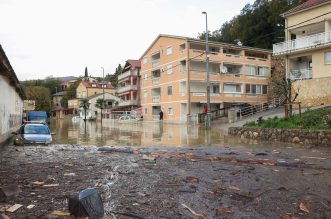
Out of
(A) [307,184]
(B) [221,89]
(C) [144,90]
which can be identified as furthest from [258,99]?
(A) [307,184]

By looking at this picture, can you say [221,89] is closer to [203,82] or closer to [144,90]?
[203,82]

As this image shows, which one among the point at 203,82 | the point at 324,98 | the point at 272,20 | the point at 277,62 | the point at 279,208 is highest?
the point at 272,20

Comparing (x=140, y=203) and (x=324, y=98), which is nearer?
(x=140, y=203)

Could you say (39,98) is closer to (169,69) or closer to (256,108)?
(169,69)

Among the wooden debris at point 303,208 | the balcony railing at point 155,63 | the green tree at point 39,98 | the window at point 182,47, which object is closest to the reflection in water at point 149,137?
the wooden debris at point 303,208

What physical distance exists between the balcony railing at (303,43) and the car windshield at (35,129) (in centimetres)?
2563

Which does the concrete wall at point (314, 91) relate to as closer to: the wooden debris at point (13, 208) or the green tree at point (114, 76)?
the wooden debris at point (13, 208)

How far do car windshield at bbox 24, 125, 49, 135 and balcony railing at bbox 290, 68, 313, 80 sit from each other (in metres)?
25.6

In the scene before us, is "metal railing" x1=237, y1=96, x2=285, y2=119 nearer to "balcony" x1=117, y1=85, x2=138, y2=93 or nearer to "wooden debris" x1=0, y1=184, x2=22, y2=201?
"wooden debris" x1=0, y1=184, x2=22, y2=201

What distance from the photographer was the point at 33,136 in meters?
18.3

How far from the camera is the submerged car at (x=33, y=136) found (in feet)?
58.6

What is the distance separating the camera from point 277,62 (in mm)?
56125

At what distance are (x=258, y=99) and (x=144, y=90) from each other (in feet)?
63.4

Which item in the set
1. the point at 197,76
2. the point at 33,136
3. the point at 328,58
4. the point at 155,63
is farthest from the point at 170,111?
the point at 33,136
